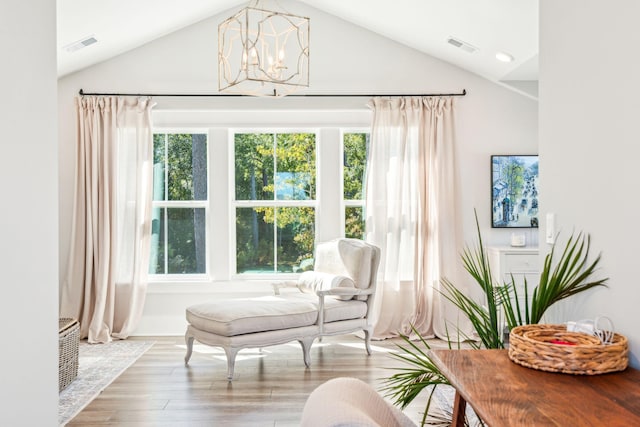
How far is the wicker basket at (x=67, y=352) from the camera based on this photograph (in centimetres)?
366

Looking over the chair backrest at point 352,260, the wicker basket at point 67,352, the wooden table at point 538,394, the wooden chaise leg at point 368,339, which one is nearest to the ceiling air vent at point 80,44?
the wicker basket at point 67,352

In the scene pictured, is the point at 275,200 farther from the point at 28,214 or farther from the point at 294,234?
the point at 28,214

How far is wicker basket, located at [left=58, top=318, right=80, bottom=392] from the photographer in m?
3.66

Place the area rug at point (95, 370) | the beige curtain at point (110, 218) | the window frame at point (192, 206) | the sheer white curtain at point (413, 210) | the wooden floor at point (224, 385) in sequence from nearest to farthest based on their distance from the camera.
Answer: the wooden floor at point (224, 385), the area rug at point (95, 370), the beige curtain at point (110, 218), the sheer white curtain at point (413, 210), the window frame at point (192, 206)

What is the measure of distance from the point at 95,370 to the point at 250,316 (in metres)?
1.27

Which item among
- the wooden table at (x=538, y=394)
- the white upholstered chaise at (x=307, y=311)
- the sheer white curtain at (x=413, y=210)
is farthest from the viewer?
the sheer white curtain at (x=413, y=210)

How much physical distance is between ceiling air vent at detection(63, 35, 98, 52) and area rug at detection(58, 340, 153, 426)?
8.35 ft

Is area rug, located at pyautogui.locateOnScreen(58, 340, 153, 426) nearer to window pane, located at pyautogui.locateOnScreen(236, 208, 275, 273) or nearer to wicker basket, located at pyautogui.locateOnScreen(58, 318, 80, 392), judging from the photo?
wicker basket, located at pyautogui.locateOnScreen(58, 318, 80, 392)

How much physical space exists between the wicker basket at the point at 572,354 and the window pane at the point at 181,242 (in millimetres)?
4467

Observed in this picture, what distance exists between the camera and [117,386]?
3.86 m

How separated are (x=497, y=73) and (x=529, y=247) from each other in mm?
1629

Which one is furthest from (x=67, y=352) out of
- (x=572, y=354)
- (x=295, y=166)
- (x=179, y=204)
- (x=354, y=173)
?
(x=572, y=354)

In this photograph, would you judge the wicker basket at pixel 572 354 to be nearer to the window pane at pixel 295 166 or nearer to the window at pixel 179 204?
the window pane at pixel 295 166

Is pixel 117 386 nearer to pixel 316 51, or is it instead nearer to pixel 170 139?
pixel 170 139
